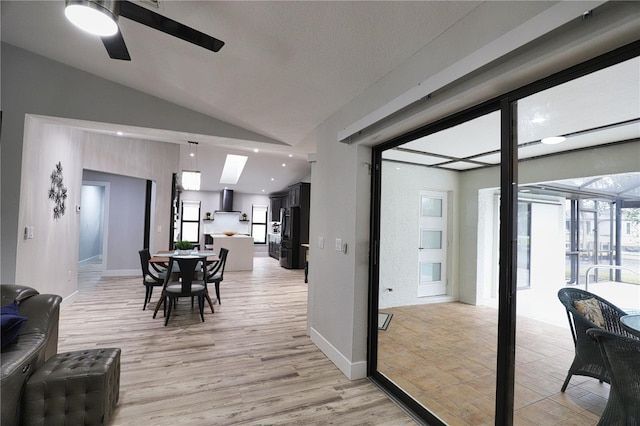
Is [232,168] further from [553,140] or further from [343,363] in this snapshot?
[553,140]

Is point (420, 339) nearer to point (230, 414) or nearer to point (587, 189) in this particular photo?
point (230, 414)

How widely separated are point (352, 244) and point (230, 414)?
1638 millimetres

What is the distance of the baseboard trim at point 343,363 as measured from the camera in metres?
2.66

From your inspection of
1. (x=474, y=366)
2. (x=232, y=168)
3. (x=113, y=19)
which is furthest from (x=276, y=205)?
(x=113, y=19)

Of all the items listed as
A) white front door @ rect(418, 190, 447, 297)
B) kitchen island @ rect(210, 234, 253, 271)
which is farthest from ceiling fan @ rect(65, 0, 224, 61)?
kitchen island @ rect(210, 234, 253, 271)

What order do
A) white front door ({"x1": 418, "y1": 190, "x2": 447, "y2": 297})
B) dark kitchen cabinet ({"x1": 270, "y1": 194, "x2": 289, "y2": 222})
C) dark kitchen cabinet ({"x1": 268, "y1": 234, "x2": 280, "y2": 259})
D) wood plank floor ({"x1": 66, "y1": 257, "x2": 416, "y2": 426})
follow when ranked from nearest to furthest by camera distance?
1. wood plank floor ({"x1": 66, "y1": 257, "x2": 416, "y2": 426})
2. white front door ({"x1": 418, "y1": 190, "x2": 447, "y2": 297})
3. dark kitchen cabinet ({"x1": 268, "y1": 234, "x2": 280, "y2": 259})
4. dark kitchen cabinet ({"x1": 270, "y1": 194, "x2": 289, "y2": 222})

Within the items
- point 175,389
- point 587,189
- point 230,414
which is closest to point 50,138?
point 175,389

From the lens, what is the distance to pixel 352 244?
2736mm

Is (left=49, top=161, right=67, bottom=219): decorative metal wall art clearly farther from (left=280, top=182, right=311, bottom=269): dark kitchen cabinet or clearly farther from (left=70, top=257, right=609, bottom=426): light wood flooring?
(left=280, top=182, right=311, bottom=269): dark kitchen cabinet

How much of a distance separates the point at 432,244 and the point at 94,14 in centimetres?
278

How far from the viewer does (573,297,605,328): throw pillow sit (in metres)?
1.39

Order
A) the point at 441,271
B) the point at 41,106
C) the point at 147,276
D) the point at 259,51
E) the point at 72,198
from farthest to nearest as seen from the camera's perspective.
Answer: the point at 72,198 → the point at 147,276 → the point at 41,106 → the point at 441,271 → the point at 259,51

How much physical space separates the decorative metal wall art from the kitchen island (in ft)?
13.4

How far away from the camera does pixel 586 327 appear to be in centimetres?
145
